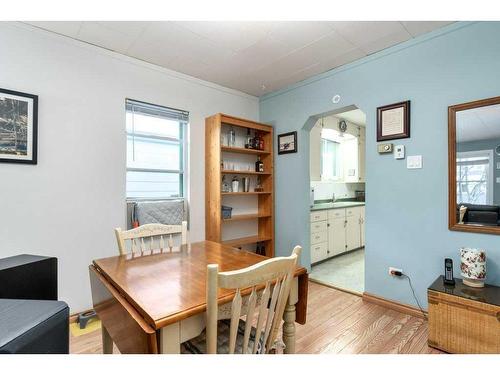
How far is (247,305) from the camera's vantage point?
1003 millimetres

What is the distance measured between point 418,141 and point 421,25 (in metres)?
0.91

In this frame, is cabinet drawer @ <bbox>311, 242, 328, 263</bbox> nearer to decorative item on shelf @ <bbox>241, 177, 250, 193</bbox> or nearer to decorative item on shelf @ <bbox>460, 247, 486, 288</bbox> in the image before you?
decorative item on shelf @ <bbox>241, 177, 250, 193</bbox>

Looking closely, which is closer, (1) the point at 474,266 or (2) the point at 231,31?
(1) the point at 474,266

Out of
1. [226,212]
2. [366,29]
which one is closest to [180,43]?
[366,29]

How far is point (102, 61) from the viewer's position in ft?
7.53

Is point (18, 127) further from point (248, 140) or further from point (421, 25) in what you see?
point (421, 25)

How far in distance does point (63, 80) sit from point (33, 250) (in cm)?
140

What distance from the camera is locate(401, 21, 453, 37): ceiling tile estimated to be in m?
1.97

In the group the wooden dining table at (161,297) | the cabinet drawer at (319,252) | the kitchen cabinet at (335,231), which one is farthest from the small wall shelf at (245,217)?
the wooden dining table at (161,297)

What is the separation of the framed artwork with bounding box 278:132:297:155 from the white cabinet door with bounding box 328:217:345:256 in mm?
1329

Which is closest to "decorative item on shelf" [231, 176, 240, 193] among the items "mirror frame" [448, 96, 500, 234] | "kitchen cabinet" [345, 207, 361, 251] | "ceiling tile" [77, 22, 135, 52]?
"ceiling tile" [77, 22, 135, 52]

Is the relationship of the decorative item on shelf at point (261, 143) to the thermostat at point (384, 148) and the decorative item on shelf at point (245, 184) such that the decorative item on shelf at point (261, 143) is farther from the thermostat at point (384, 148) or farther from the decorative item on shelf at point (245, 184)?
the thermostat at point (384, 148)

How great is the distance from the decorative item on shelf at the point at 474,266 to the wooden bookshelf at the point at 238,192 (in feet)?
→ 6.60
